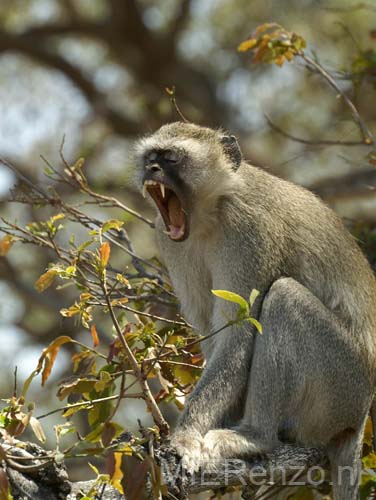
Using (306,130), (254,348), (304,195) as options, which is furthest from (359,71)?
(306,130)

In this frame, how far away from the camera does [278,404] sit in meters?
4.66

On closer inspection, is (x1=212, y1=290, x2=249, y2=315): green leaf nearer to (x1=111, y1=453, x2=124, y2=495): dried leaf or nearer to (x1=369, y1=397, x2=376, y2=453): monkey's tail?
(x1=111, y1=453, x2=124, y2=495): dried leaf

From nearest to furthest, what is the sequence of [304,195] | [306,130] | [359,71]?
[304,195], [359,71], [306,130]

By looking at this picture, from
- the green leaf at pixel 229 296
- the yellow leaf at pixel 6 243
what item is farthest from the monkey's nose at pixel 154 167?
the green leaf at pixel 229 296

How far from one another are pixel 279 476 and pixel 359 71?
333 centimetres

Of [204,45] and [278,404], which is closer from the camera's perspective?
[278,404]

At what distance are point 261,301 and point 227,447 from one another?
85 cm

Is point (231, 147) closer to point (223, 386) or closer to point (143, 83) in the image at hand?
point (223, 386)

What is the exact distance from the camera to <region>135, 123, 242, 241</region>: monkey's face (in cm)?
523

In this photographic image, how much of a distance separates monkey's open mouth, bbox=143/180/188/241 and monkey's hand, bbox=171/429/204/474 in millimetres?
1143

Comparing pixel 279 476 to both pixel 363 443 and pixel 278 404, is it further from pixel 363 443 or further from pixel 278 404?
pixel 363 443

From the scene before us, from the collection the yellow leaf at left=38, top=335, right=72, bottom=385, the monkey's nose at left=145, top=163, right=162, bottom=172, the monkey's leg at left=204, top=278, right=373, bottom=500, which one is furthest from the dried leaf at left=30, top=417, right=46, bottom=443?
the monkey's nose at left=145, top=163, right=162, bottom=172

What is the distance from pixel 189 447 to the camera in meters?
4.37

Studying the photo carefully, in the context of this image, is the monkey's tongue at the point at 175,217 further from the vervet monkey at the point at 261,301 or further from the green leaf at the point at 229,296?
the green leaf at the point at 229,296
